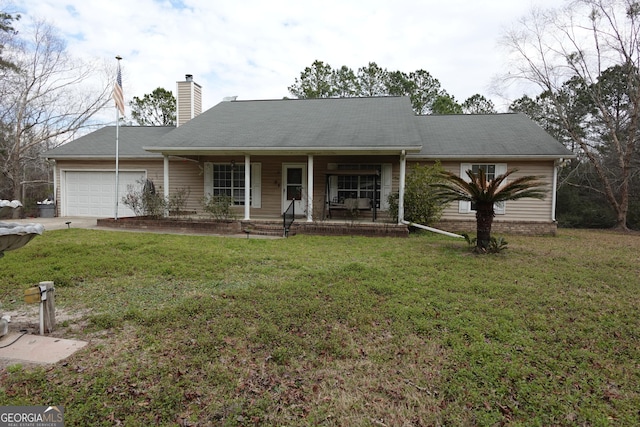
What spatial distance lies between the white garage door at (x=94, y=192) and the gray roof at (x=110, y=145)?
743 mm

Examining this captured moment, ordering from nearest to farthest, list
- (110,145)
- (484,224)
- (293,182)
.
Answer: (484,224) < (293,182) < (110,145)

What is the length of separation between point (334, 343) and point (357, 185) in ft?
30.9

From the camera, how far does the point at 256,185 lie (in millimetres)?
12906

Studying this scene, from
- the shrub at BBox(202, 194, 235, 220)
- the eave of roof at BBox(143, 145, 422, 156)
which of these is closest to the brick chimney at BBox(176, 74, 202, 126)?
the eave of roof at BBox(143, 145, 422, 156)

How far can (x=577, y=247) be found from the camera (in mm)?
8867

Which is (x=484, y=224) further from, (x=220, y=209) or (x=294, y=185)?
(x=220, y=209)

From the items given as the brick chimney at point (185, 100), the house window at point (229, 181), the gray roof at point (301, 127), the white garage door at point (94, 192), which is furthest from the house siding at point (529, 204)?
the white garage door at point (94, 192)

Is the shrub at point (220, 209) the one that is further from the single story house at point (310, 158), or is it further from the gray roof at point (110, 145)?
the gray roof at point (110, 145)

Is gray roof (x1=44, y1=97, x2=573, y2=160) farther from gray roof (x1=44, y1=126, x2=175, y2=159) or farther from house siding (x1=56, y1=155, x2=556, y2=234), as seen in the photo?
house siding (x1=56, y1=155, x2=556, y2=234)

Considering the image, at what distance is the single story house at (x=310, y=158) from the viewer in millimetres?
11023

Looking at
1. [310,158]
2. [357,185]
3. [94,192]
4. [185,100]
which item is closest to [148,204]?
[94,192]

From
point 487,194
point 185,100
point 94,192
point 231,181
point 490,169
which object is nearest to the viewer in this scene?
point 487,194

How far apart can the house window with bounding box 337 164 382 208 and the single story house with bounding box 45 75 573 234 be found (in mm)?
35

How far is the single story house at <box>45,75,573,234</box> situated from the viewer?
1102 cm
